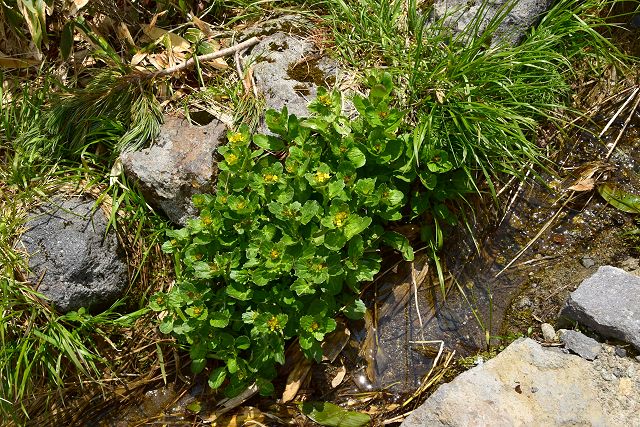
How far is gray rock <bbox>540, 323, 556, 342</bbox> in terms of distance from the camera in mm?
3072

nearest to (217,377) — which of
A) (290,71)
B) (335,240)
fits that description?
(335,240)

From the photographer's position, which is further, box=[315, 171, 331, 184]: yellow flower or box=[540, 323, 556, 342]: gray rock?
box=[540, 323, 556, 342]: gray rock

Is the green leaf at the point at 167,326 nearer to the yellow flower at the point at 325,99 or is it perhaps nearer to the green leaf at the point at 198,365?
the green leaf at the point at 198,365

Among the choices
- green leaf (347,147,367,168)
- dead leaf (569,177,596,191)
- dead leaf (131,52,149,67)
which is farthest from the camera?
dead leaf (131,52,149,67)

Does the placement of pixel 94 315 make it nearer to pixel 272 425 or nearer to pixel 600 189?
pixel 272 425

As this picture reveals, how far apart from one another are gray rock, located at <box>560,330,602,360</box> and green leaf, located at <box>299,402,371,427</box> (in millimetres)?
990

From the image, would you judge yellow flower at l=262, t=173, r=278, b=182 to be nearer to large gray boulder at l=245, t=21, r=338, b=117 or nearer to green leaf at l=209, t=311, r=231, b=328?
large gray boulder at l=245, t=21, r=338, b=117

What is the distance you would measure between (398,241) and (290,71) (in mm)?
1085

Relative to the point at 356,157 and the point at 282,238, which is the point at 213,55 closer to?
the point at 356,157

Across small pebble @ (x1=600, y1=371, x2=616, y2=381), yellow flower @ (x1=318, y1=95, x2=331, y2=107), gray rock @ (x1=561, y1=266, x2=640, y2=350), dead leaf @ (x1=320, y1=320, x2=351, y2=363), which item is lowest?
dead leaf @ (x1=320, y1=320, x2=351, y2=363)

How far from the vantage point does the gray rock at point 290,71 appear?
3.34m

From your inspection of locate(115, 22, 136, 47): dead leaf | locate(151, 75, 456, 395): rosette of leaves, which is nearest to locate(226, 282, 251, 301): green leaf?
locate(151, 75, 456, 395): rosette of leaves

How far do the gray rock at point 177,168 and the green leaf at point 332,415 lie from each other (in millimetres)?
1114

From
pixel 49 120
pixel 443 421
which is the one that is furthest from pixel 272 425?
pixel 49 120
